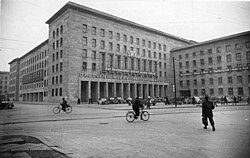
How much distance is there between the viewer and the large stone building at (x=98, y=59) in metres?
44.9

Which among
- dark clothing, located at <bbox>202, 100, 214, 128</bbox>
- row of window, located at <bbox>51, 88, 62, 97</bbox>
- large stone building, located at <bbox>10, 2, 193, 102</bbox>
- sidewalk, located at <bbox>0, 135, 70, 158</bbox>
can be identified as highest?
large stone building, located at <bbox>10, 2, 193, 102</bbox>

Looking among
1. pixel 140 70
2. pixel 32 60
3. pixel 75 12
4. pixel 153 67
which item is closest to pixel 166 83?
pixel 153 67

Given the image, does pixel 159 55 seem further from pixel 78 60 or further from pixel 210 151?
pixel 210 151

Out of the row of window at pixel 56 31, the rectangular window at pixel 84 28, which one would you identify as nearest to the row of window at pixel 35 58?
the row of window at pixel 56 31

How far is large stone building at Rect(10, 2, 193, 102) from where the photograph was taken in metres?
44.9

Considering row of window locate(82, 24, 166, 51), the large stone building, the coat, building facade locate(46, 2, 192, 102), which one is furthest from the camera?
row of window locate(82, 24, 166, 51)

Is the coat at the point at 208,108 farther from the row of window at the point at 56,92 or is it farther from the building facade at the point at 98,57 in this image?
the row of window at the point at 56,92

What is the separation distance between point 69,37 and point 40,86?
83.4ft

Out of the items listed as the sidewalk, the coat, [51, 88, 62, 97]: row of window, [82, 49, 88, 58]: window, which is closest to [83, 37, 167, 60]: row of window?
[82, 49, 88, 58]: window

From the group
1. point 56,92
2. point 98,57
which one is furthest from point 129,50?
point 56,92

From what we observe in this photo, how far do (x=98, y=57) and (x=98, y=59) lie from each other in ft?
1.59

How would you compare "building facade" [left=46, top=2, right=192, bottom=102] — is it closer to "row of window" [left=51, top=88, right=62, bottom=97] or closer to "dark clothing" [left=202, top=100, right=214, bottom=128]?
"row of window" [left=51, top=88, right=62, bottom=97]

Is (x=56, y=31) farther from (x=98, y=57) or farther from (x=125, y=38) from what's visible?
(x=125, y=38)

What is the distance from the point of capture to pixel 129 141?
6.32 m
